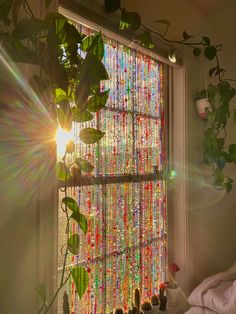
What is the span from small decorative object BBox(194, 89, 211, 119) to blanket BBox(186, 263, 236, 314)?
1.08 m

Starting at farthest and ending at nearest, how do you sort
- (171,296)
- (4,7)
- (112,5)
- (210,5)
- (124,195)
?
(210,5) → (171,296) → (124,195) → (112,5) → (4,7)

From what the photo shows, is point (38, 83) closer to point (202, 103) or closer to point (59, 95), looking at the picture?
point (59, 95)

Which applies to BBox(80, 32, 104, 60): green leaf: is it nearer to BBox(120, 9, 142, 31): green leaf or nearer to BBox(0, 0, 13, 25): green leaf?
BBox(0, 0, 13, 25): green leaf

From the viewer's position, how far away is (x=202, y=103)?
1.94 m

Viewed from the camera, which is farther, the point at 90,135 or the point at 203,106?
the point at 203,106

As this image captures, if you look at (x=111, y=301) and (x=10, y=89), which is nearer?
(x=10, y=89)

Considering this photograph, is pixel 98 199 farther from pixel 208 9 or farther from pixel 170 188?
→ pixel 208 9

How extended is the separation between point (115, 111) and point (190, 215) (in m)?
0.92

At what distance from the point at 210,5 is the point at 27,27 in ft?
5.86

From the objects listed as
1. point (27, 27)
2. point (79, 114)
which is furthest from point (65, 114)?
point (27, 27)

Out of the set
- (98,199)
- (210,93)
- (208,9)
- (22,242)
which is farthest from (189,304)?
(208,9)

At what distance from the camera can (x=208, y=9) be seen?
85.7 inches

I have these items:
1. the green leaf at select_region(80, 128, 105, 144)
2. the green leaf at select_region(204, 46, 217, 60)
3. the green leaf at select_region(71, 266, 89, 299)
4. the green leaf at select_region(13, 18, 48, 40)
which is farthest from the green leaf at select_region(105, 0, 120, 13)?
the green leaf at select_region(71, 266, 89, 299)

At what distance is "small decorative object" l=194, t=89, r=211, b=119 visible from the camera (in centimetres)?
194
